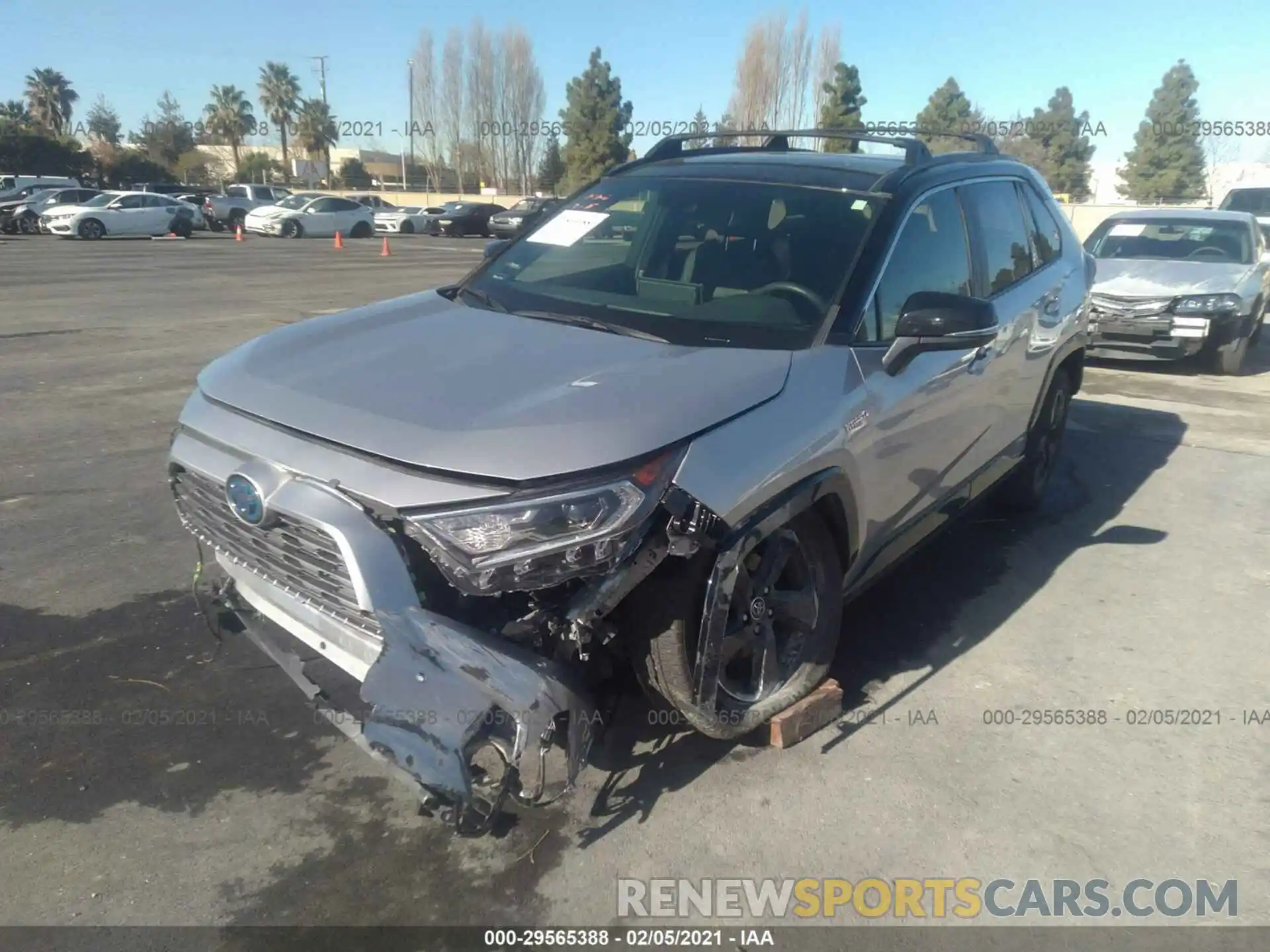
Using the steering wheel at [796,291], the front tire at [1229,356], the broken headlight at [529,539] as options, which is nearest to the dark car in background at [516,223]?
the steering wheel at [796,291]

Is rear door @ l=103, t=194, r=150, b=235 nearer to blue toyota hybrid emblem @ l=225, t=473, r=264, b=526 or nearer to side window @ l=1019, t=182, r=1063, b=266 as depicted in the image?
side window @ l=1019, t=182, r=1063, b=266

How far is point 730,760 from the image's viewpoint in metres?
3.40

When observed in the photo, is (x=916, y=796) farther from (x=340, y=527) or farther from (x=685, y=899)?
(x=340, y=527)

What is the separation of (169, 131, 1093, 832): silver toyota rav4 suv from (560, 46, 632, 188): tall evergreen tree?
52.8m

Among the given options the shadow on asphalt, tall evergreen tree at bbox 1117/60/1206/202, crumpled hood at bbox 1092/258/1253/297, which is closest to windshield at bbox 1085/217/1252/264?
crumpled hood at bbox 1092/258/1253/297

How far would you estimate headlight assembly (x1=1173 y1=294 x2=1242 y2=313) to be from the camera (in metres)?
10.4

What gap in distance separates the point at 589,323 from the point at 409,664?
58.2 inches

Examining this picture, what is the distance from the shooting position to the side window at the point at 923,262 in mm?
3691

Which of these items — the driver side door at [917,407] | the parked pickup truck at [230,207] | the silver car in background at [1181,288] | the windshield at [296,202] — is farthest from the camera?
the parked pickup truck at [230,207]

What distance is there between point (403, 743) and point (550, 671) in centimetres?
40

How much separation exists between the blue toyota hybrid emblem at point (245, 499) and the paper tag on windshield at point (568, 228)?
1989 millimetres

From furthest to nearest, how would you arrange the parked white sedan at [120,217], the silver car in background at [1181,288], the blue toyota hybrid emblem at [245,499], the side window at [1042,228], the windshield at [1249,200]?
the parked white sedan at [120,217] < the windshield at [1249,200] < the silver car in background at [1181,288] < the side window at [1042,228] < the blue toyota hybrid emblem at [245,499]

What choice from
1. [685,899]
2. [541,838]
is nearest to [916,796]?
[685,899]

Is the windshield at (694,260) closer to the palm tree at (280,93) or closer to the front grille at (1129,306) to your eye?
the front grille at (1129,306)
